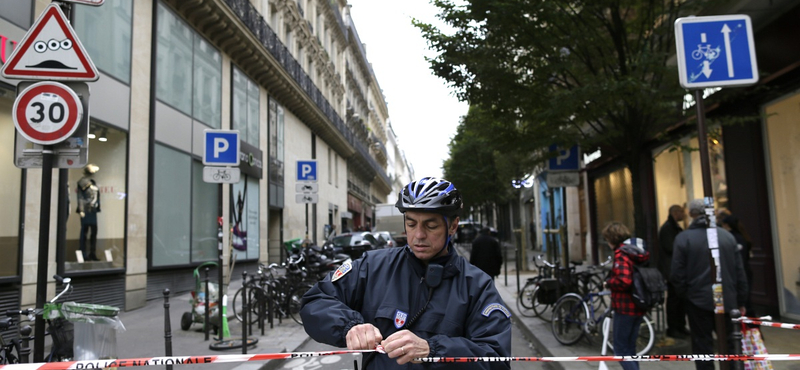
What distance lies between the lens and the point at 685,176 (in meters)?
13.6

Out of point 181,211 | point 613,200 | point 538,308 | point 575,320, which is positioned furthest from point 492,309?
point 613,200

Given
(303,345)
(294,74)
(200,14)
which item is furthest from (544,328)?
(294,74)

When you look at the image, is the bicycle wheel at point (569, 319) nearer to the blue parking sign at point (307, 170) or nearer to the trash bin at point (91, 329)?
the trash bin at point (91, 329)

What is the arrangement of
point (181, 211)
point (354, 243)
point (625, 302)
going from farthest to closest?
point (354, 243) < point (181, 211) < point (625, 302)

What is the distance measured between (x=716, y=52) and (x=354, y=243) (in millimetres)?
16513

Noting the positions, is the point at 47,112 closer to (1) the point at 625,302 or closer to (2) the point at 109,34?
(1) the point at 625,302

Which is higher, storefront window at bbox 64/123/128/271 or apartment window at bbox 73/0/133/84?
apartment window at bbox 73/0/133/84

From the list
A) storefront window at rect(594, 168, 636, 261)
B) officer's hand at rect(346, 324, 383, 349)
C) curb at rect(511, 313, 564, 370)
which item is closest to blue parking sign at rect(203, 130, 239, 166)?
curb at rect(511, 313, 564, 370)

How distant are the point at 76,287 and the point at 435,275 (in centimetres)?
1055

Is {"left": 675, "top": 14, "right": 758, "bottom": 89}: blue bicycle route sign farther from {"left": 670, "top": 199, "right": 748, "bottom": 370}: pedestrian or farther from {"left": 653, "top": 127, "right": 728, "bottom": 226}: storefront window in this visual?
{"left": 653, "top": 127, "right": 728, "bottom": 226}: storefront window

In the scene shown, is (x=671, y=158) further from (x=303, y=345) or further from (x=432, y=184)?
(x=432, y=184)

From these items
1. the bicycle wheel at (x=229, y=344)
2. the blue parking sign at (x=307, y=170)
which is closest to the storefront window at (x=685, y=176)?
the bicycle wheel at (x=229, y=344)

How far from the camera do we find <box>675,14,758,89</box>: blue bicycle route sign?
179 inches

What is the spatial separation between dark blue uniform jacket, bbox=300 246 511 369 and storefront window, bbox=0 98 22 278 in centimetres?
885
